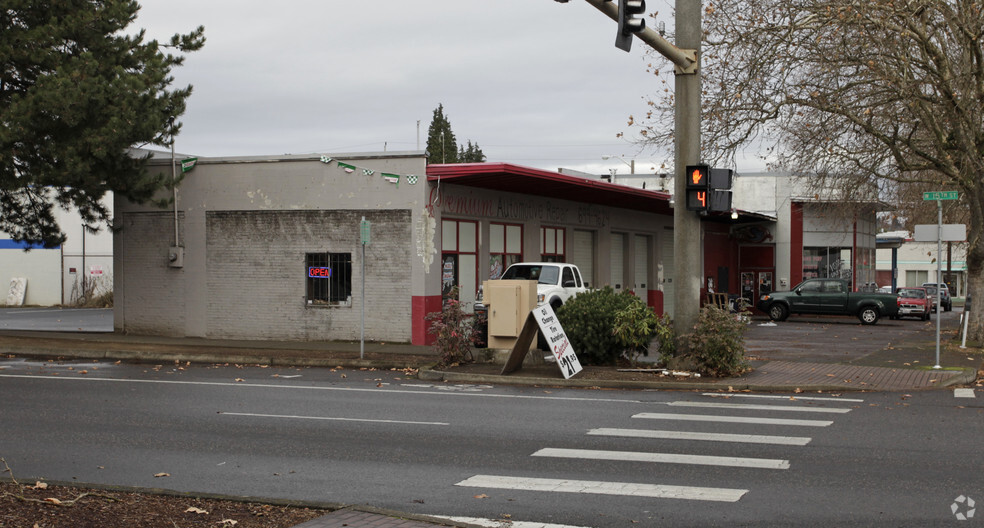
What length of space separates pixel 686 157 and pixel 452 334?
5.46m

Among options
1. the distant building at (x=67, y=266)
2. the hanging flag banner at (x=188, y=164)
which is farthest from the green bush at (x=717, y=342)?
the distant building at (x=67, y=266)

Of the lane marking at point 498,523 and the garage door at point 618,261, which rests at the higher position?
the garage door at point 618,261

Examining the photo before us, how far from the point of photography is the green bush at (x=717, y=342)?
16812mm

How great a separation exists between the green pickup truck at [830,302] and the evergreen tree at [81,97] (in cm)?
A: 2575

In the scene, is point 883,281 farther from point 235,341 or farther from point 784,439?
point 784,439

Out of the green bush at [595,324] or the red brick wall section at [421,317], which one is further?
the red brick wall section at [421,317]

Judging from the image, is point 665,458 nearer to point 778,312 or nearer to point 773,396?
point 773,396

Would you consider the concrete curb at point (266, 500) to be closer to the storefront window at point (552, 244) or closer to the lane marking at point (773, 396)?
the lane marking at point (773, 396)

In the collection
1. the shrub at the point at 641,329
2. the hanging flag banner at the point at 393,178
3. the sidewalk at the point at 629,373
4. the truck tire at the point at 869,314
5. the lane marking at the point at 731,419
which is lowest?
the lane marking at the point at 731,419

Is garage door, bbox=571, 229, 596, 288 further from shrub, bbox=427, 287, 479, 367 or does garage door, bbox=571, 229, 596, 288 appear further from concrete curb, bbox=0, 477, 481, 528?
concrete curb, bbox=0, 477, 481, 528

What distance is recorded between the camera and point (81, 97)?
20688 mm

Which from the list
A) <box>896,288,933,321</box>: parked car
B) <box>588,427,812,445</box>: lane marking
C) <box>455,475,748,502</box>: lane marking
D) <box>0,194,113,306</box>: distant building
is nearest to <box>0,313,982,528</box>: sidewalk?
<box>588,427,812,445</box>: lane marking

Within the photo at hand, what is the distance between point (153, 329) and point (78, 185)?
5.42 m

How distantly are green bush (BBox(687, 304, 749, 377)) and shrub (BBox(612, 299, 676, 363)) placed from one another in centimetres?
76
